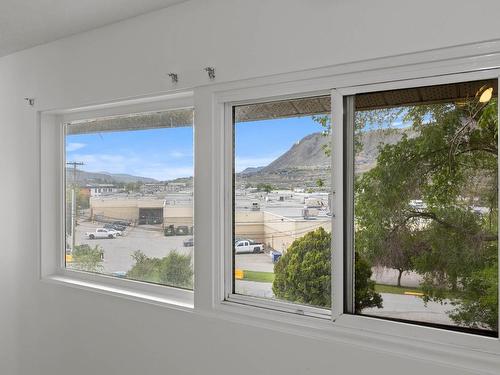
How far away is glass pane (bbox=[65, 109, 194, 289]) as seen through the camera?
2.95m

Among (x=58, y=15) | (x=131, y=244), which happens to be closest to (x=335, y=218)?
(x=131, y=244)

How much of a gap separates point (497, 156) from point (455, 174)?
0.17 m

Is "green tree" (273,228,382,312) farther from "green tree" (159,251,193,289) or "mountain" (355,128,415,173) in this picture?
"green tree" (159,251,193,289)

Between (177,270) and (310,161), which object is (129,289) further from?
Answer: (310,161)

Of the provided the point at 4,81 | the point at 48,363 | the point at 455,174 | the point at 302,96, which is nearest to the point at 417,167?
the point at 455,174

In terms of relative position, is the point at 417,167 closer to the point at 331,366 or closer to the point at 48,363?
the point at 331,366

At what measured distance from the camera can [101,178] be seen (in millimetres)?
3387

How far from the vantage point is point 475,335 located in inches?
73.9

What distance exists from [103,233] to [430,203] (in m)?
2.25

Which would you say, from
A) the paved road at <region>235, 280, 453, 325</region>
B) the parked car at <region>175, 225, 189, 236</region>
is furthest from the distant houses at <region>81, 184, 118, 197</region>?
the paved road at <region>235, 280, 453, 325</region>

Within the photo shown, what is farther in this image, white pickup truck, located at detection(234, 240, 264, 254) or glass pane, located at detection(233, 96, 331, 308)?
white pickup truck, located at detection(234, 240, 264, 254)

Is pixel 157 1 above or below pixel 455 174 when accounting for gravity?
above

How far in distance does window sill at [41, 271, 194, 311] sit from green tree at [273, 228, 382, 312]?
1.95 feet

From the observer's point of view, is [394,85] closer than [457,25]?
No
